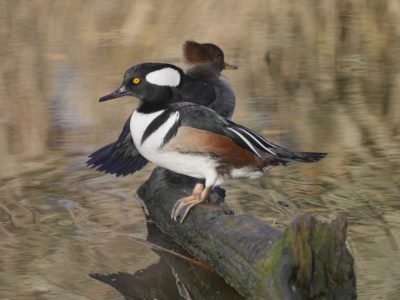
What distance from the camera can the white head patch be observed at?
5.94 m

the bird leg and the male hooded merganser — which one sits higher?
the male hooded merganser

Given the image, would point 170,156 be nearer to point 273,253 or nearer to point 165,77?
point 165,77

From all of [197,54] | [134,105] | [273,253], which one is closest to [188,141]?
[273,253]

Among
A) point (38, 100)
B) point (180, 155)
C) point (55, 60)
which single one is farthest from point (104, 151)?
point (55, 60)

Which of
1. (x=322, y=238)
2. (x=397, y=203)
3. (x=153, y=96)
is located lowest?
(x=397, y=203)

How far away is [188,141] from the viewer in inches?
223

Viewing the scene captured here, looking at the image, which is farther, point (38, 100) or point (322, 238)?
point (38, 100)

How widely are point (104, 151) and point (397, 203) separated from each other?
2.13 meters

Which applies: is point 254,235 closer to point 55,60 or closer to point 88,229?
point 88,229

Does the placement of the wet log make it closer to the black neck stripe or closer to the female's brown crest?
the black neck stripe

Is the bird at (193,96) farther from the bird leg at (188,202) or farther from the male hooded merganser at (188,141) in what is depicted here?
the bird leg at (188,202)

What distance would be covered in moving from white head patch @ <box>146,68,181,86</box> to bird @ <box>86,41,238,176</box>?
16 centimetres

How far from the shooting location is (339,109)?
960 centimetres

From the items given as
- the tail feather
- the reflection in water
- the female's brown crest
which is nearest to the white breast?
the tail feather
